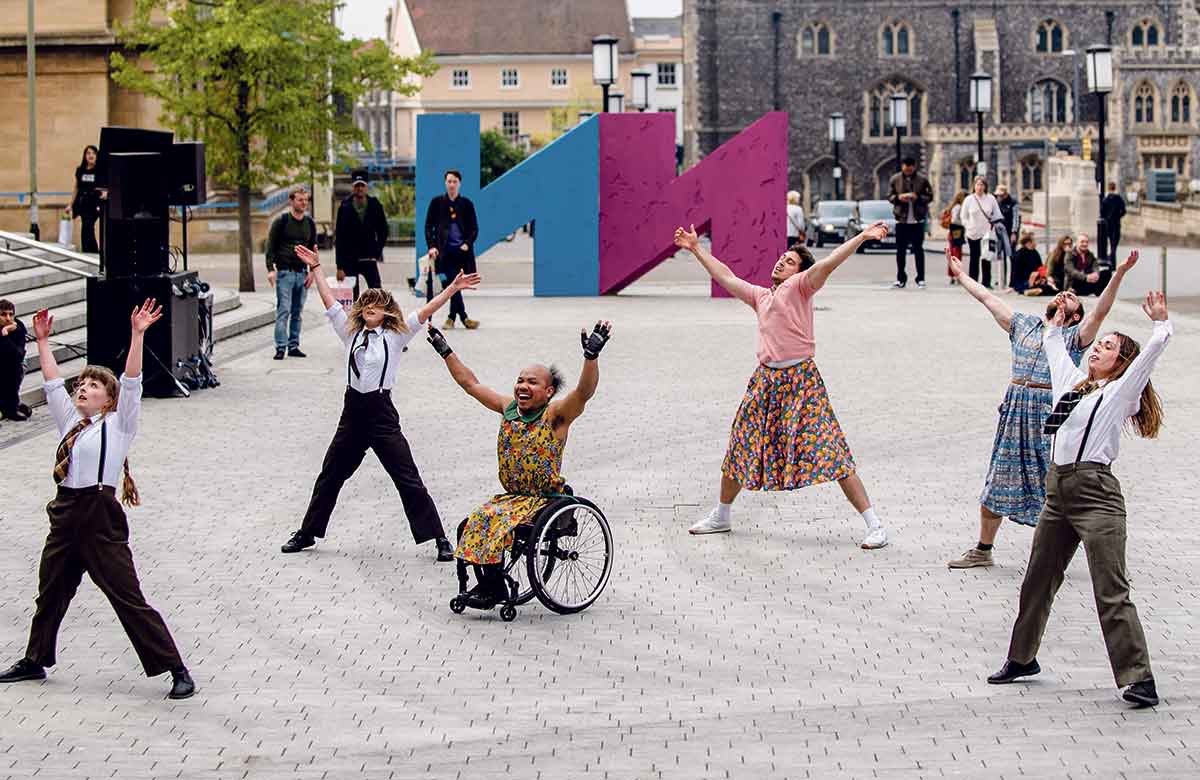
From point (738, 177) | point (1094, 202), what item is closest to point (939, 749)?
point (738, 177)

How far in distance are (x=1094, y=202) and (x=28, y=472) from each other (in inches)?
2090

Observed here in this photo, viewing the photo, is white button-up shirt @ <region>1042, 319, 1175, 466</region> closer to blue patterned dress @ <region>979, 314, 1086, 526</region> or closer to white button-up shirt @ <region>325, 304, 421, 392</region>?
blue patterned dress @ <region>979, 314, 1086, 526</region>

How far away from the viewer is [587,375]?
8.55 metres

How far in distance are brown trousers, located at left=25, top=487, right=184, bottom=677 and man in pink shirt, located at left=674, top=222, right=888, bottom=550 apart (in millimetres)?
3963

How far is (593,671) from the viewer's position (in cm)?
791

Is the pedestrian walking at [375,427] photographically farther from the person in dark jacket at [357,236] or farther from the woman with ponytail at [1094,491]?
the person in dark jacket at [357,236]

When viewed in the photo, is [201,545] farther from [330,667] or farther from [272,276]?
[272,276]

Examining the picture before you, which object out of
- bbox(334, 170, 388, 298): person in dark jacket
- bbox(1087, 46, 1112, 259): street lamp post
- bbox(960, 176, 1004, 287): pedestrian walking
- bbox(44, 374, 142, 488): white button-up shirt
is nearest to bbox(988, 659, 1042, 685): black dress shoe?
bbox(44, 374, 142, 488): white button-up shirt

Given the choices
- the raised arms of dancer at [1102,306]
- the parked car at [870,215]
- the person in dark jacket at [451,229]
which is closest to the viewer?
the raised arms of dancer at [1102,306]

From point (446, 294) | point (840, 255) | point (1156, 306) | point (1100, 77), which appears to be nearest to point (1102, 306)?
point (1156, 306)

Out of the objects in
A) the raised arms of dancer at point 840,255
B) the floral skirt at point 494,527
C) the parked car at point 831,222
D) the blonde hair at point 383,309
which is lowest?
the floral skirt at point 494,527

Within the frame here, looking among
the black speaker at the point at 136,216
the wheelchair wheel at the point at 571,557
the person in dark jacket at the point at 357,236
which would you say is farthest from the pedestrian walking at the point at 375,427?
the person in dark jacket at the point at 357,236

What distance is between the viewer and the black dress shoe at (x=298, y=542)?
34.1 ft

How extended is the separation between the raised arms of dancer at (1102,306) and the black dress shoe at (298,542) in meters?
4.16
